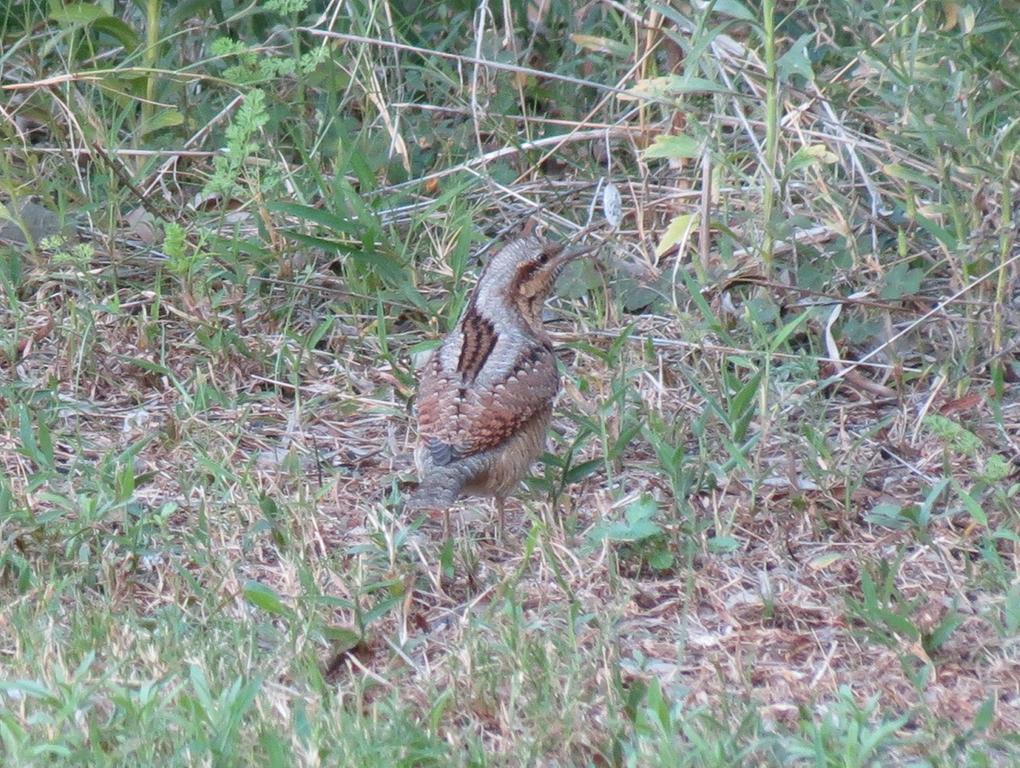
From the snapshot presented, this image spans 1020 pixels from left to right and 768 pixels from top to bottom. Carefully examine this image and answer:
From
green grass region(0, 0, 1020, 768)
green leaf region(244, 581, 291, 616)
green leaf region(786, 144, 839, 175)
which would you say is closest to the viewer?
green grass region(0, 0, 1020, 768)

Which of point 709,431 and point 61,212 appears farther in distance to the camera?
point 61,212

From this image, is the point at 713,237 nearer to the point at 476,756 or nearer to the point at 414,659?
the point at 414,659

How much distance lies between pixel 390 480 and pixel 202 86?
3.55 m

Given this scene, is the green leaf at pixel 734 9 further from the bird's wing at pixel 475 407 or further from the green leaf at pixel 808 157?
the bird's wing at pixel 475 407

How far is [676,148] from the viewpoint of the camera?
22.0 ft

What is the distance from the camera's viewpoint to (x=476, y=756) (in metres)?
4.48

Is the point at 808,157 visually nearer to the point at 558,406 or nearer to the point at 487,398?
the point at 558,406

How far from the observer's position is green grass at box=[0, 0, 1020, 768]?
16.0 ft

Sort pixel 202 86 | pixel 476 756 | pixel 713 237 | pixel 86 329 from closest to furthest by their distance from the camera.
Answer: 1. pixel 476 756
2. pixel 86 329
3. pixel 713 237
4. pixel 202 86

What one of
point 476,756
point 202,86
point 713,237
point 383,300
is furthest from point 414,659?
point 202,86

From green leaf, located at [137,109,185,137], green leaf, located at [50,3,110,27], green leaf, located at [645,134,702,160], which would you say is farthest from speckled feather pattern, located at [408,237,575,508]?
green leaf, located at [50,3,110,27]

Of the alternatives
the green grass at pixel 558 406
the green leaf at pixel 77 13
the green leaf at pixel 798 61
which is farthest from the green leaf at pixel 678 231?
the green leaf at pixel 77 13

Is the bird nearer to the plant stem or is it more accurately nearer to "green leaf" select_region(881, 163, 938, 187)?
the plant stem

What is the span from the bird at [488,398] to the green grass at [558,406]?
0.22m
